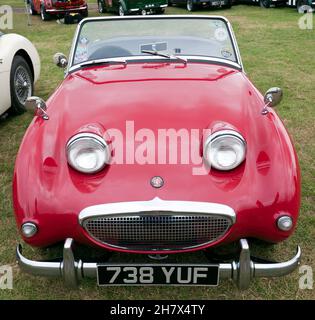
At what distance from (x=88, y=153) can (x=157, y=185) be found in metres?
0.44

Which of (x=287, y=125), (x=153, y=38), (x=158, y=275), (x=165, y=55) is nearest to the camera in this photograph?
(x=158, y=275)

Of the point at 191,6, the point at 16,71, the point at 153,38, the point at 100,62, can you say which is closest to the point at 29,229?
the point at 100,62

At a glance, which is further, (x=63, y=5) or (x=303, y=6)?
(x=63, y=5)

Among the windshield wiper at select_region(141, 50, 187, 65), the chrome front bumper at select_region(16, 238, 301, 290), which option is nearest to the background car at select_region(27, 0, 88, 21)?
the windshield wiper at select_region(141, 50, 187, 65)

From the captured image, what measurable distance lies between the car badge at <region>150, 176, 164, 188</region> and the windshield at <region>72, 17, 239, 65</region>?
61.7 inches

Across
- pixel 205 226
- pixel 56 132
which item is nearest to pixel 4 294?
pixel 56 132

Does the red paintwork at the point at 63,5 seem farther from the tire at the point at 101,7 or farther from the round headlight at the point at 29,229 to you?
the round headlight at the point at 29,229

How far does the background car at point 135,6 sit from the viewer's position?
47.0 feet

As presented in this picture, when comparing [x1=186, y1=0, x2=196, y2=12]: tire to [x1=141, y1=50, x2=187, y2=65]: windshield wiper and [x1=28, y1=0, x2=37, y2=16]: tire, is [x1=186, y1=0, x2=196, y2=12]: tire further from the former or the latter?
[x1=141, y1=50, x2=187, y2=65]: windshield wiper

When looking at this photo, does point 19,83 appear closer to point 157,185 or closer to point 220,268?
point 157,185

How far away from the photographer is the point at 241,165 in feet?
7.45

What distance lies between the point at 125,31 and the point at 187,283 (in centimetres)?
244

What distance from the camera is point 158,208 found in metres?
2.03

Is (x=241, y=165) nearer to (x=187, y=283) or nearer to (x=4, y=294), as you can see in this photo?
(x=187, y=283)
